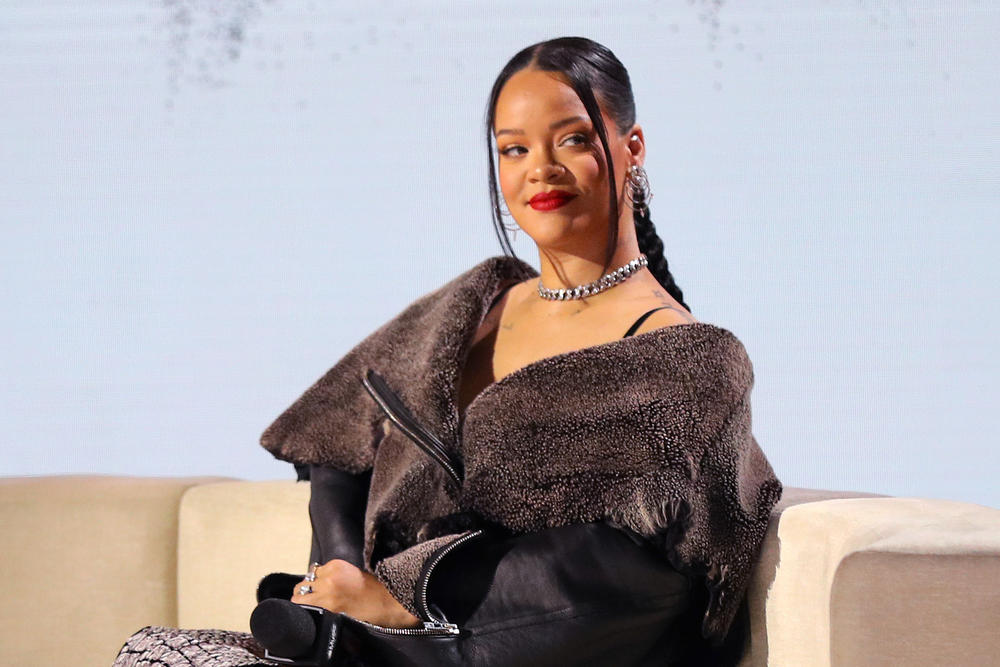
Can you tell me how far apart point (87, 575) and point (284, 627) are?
2.78ft

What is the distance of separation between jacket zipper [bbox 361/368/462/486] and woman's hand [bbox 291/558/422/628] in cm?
15

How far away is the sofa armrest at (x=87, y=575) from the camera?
1.90 m

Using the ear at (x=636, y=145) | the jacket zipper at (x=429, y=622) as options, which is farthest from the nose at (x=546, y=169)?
the jacket zipper at (x=429, y=622)

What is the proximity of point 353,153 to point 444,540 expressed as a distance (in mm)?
1313

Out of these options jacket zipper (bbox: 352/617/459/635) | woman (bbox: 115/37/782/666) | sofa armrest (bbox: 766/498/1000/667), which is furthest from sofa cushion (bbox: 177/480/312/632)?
sofa armrest (bbox: 766/498/1000/667)

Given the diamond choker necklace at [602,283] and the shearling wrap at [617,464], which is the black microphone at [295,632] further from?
the diamond choker necklace at [602,283]

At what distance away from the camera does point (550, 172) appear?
136 centimetres

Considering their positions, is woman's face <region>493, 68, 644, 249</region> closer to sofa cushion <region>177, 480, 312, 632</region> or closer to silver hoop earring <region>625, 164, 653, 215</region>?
silver hoop earring <region>625, 164, 653, 215</region>

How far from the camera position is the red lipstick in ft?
4.51

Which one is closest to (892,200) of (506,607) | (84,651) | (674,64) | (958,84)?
(958,84)

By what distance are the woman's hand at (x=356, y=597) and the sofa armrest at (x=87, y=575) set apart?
687 millimetres

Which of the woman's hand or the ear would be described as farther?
the ear

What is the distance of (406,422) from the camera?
140cm

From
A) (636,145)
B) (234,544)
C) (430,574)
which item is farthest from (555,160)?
(234,544)
